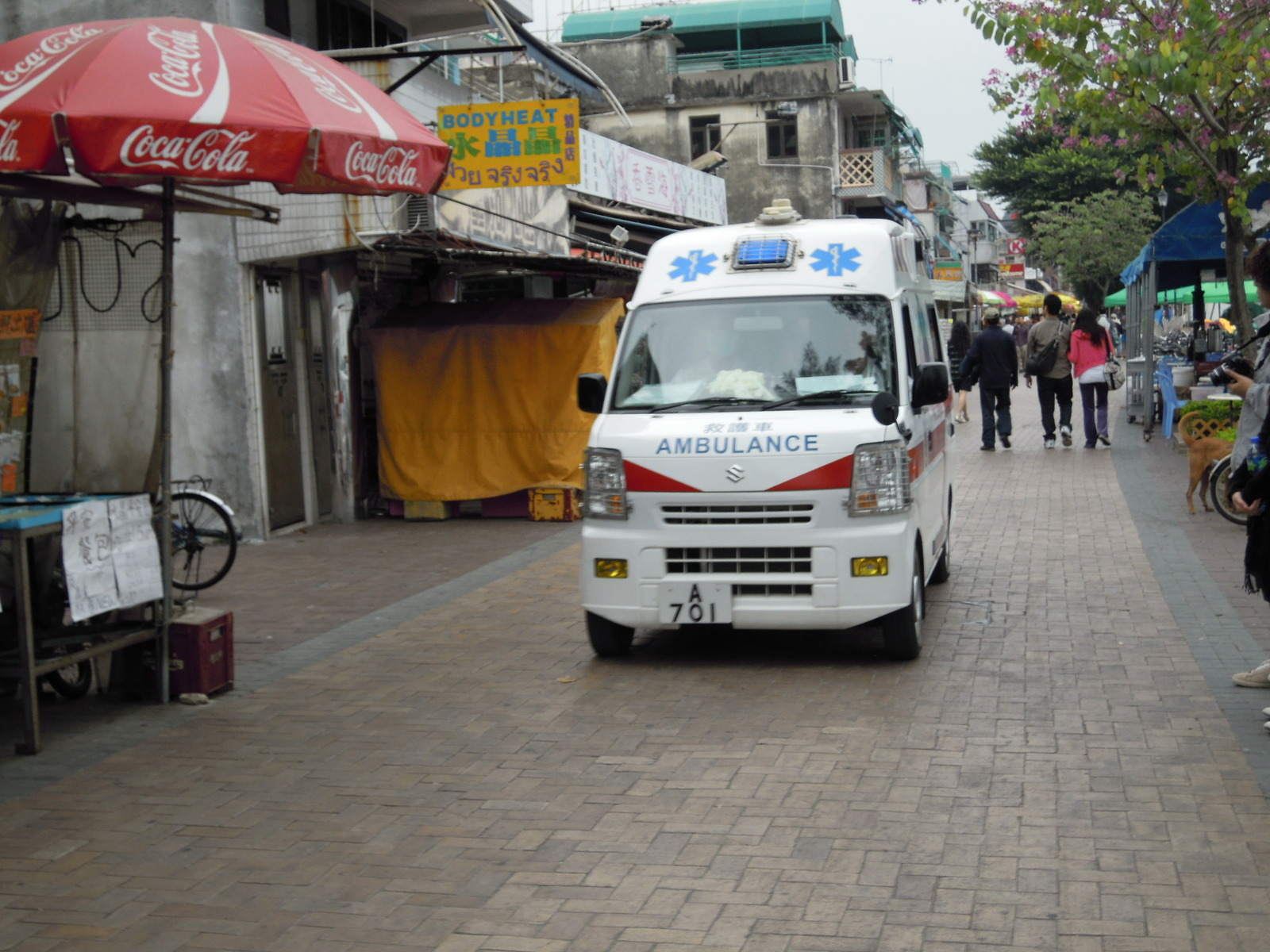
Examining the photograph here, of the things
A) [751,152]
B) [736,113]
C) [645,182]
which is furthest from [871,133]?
[645,182]

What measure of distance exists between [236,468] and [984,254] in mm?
89576

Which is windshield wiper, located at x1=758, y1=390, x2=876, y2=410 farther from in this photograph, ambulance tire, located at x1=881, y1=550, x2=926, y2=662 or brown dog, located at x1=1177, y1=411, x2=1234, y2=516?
brown dog, located at x1=1177, y1=411, x2=1234, y2=516

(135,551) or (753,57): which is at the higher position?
(753,57)

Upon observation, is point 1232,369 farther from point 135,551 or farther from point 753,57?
point 753,57

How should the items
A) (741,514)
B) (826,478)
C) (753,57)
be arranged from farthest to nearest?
1. (753,57)
2. (741,514)
3. (826,478)

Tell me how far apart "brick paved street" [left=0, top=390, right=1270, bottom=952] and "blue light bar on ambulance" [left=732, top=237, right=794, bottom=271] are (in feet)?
7.35

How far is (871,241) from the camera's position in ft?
26.3

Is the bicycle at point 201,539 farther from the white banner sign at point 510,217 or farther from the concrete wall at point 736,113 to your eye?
the concrete wall at point 736,113

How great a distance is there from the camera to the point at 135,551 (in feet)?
22.3

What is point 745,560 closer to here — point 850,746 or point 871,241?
point 850,746

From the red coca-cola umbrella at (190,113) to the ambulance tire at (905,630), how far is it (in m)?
3.35

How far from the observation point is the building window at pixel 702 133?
40.5m

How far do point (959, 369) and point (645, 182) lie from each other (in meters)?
6.02

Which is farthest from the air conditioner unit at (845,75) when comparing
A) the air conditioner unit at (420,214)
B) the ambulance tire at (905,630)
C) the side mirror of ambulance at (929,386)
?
the ambulance tire at (905,630)
